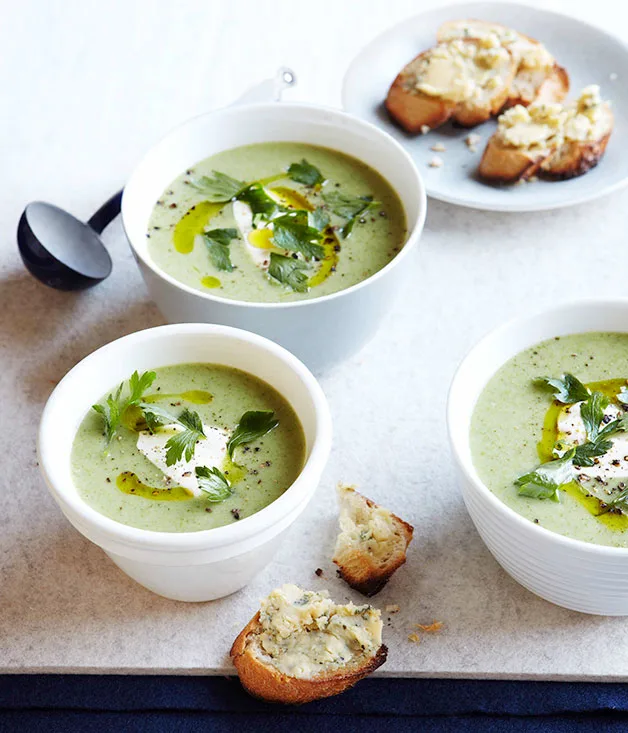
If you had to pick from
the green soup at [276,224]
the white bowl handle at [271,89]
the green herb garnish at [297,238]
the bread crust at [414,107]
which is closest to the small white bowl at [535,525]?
the green soup at [276,224]

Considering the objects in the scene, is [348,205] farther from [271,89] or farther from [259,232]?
[271,89]

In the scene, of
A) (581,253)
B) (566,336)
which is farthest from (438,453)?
(581,253)

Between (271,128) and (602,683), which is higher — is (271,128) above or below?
above

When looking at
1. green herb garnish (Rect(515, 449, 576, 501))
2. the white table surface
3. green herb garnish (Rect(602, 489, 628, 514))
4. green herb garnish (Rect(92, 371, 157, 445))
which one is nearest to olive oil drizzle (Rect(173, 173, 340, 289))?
the white table surface

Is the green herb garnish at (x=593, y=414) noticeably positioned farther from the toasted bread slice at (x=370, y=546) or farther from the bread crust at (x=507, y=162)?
the bread crust at (x=507, y=162)

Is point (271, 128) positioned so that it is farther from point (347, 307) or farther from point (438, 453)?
point (438, 453)
